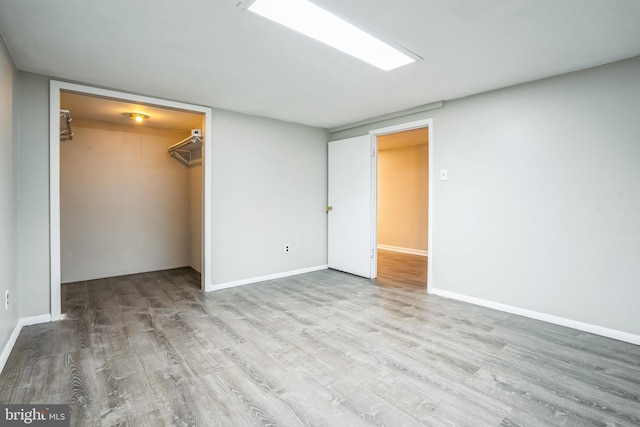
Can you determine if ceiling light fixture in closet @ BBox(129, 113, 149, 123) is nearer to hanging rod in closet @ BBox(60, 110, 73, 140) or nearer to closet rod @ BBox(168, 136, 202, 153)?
closet rod @ BBox(168, 136, 202, 153)

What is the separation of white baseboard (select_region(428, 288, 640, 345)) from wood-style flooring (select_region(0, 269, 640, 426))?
0.08m

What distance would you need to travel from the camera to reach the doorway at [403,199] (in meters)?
6.38

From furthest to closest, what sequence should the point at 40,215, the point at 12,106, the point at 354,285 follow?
the point at 354,285
the point at 40,215
the point at 12,106

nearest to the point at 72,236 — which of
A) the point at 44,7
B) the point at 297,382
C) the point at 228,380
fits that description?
the point at 44,7

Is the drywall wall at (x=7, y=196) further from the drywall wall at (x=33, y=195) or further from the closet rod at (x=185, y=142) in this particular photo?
the closet rod at (x=185, y=142)

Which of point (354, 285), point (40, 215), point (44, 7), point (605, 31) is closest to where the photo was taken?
point (44, 7)

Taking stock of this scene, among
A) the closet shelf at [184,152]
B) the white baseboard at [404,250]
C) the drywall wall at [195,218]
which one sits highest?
the closet shelf at [184,152]

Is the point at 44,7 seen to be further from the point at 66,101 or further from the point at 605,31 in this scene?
the point at 605,31

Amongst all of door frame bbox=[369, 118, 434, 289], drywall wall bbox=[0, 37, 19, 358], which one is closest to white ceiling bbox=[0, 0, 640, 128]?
drywall wall bbox=[0, 37, 19, 358]

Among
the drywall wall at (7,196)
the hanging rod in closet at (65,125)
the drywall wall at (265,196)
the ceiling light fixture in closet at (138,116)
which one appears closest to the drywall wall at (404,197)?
the drywall wall at (265,196)

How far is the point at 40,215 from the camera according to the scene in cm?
292

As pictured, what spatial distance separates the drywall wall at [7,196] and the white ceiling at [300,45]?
0.25m

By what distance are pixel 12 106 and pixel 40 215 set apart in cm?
95

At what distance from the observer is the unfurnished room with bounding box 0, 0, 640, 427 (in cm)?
187
